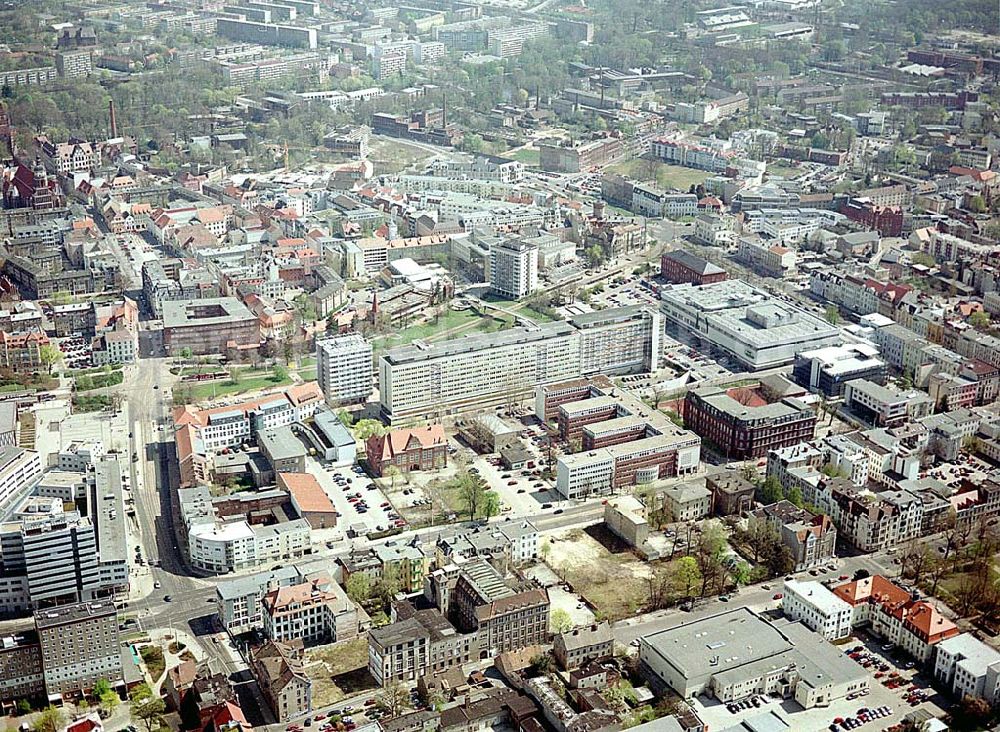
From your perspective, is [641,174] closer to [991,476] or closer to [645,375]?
[645,375]

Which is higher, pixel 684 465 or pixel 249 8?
pixel 249 8

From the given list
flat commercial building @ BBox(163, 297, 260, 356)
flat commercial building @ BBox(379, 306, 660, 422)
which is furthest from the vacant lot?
flat commercial building @ BBox(163, 297, 260, 356)

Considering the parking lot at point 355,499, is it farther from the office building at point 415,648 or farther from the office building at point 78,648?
the office building at point 78,648

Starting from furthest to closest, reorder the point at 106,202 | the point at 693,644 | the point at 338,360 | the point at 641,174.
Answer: the point at 641,174
the point at 106,202
the point at 338,360
the point at 693,644

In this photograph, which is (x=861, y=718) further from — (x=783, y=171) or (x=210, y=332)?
(x=783, y=171)

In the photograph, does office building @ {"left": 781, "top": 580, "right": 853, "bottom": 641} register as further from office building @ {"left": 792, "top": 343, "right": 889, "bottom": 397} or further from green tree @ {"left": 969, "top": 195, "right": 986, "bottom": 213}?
green tree @ {"left": 969, "top": 195, "right": 986, "bottom": 213}

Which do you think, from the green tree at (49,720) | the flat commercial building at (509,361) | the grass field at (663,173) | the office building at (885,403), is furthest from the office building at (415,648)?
the grass field at (663,173)

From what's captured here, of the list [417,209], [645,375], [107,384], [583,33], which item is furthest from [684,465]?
[583,33]
